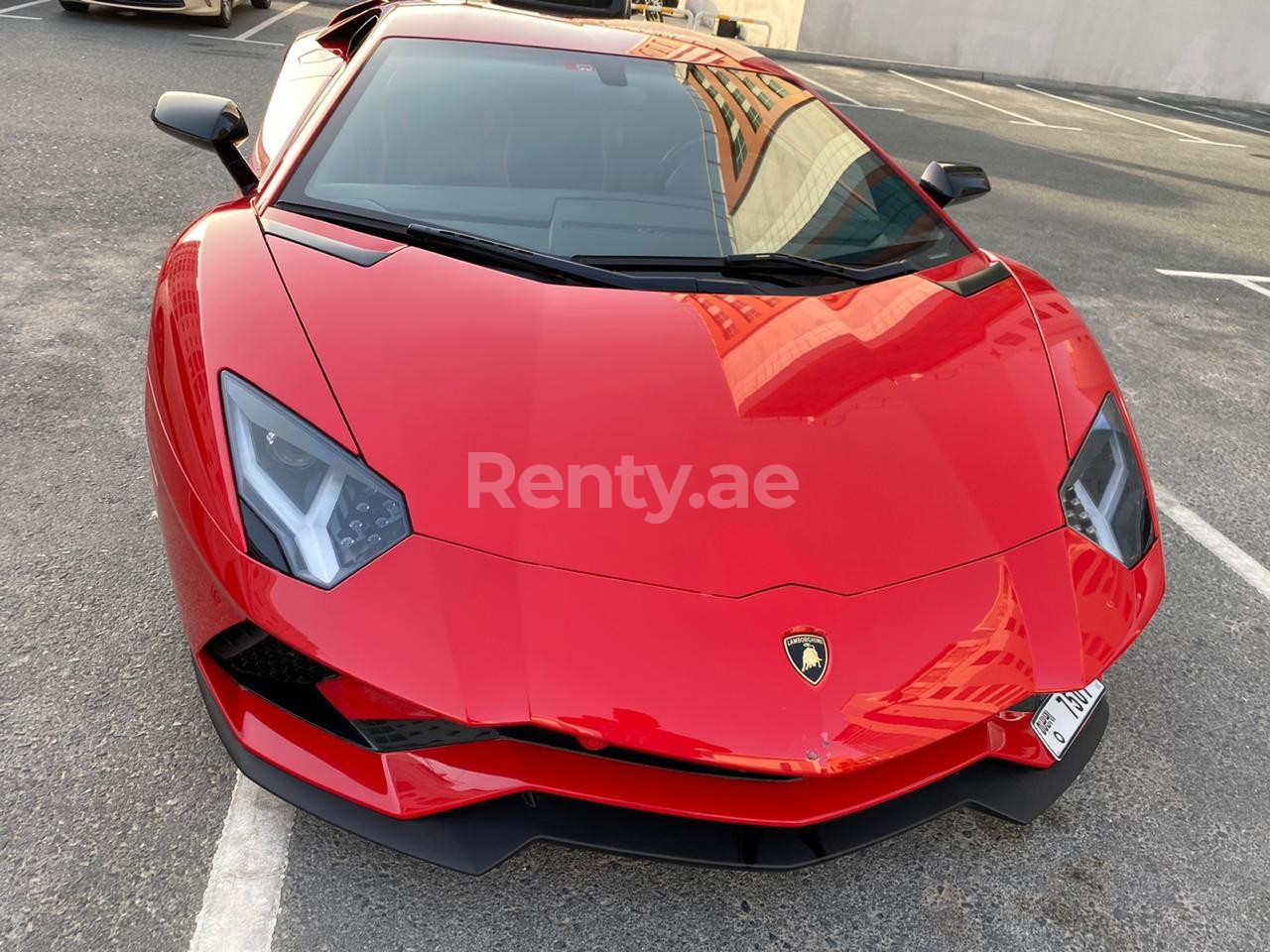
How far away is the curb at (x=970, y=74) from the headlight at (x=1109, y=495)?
1287cm

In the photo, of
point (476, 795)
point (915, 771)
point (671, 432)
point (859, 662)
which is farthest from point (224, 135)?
point (915, 771)

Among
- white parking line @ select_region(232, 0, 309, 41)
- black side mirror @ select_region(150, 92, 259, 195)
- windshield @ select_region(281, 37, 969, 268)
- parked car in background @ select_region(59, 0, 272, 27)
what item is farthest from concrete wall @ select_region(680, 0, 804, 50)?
black side mirror @ select_region(150, 92, 259, 195)

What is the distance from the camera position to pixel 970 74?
580 inches

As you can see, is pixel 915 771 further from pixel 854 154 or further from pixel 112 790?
pixel 854 154

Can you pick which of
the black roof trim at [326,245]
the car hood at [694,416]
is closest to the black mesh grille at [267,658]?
the car hood at [694,416]

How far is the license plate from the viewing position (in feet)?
5.23

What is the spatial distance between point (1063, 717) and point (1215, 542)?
1.54m

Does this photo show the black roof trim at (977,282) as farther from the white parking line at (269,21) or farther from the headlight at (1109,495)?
the white parking line at (269,21)

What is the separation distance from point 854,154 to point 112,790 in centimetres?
226

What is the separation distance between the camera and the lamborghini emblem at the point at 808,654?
1357mm

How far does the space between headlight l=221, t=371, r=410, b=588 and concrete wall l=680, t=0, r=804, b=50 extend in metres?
15.6

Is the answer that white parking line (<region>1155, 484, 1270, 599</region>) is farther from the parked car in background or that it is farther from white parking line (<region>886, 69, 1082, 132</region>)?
the parked car in background

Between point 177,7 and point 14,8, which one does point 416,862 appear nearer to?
point 177,7

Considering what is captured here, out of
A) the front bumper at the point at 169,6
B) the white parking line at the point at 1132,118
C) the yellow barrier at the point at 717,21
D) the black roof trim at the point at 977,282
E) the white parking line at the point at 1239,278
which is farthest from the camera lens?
the yellow barrier at the point at 717,21
